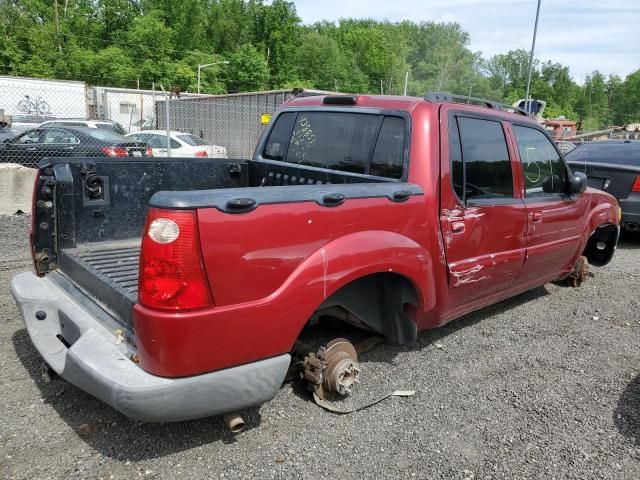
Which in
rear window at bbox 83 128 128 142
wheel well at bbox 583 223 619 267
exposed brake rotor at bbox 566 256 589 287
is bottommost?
exposed brake rotor at bbox 566 256 589 287

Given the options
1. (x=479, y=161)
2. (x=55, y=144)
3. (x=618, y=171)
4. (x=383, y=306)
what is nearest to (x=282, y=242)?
(x=383, y=306)

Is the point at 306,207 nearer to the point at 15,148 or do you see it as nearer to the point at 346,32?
the point at 15,148

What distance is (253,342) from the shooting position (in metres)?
2.49

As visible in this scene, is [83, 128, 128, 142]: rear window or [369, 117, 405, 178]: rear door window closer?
[369, 117, 405, 178]: rear door window

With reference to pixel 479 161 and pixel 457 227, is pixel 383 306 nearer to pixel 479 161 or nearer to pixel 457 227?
pixel 457 227

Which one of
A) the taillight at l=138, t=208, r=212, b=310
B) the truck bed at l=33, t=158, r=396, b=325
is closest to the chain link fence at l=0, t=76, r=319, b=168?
the truck bed at l=33, t=158, r=396, b=325

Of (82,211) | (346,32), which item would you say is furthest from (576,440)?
(346,32)

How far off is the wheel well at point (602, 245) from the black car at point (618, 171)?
1993 millimetres

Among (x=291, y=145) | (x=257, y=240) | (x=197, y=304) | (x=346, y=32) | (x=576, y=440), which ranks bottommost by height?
(x=576, y=440)

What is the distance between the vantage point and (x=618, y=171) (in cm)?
791

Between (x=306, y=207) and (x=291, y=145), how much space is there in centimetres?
179

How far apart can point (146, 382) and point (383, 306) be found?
62.7 inches

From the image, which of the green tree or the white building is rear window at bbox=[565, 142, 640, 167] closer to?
the white building

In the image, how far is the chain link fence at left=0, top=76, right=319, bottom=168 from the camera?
44.8ft
